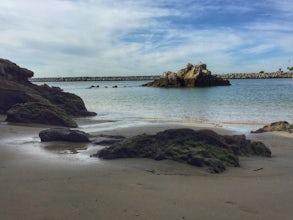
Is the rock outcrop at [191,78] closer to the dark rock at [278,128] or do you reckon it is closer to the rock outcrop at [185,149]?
the dark rock at [278,128]

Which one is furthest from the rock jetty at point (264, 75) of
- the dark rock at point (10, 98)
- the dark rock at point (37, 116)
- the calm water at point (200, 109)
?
the dark rock at point (37, 116)

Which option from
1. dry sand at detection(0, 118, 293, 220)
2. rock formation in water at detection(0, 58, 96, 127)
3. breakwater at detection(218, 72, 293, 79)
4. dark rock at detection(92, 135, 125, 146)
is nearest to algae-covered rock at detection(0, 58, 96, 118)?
rock formation in water at detection(0, 58, 96, 127)

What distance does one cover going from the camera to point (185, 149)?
826 centimetres

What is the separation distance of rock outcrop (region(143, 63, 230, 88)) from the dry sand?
252ft

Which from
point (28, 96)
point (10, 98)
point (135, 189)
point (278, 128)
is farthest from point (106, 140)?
point (10, 98)

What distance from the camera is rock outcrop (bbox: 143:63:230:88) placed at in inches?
3359

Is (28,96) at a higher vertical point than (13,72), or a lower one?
lower

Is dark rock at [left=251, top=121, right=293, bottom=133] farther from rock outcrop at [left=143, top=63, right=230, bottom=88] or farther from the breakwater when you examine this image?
the breakwater

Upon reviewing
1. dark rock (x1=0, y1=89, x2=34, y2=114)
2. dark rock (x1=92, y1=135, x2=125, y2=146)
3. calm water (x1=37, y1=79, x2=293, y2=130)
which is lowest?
calm water (x1=37, y1=79, x2=293, y2=130)

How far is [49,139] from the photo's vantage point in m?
10.8

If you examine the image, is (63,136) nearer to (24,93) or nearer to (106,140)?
(106,140)

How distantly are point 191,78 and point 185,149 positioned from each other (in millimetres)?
77494

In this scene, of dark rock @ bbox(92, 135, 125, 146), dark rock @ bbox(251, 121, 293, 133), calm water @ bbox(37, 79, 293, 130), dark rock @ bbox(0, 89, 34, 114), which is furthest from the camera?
calm water @ bbox(37, 79, 293, 130)

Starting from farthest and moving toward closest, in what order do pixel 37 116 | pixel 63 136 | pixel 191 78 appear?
pixel 191 78 → pixel 37 116 → pixel 63 136
